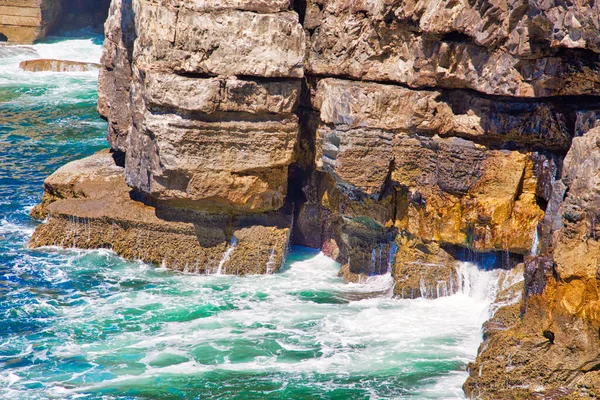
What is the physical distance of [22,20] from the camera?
4422 centimetres

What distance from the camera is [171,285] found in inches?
793

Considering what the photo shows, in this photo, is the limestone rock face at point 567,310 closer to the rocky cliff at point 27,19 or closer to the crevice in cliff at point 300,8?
the crevice in cliff at point 300,8

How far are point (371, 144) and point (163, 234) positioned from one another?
574cm

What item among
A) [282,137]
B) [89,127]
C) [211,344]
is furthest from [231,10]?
[89,127]

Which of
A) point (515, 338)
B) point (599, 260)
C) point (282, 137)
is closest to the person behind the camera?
point (599, 260)

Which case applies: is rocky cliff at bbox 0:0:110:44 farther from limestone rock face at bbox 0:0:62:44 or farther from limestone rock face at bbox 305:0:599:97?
limestone rock face at bbox 305:0:599:97

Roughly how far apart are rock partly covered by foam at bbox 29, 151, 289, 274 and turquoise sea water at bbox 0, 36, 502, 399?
1.23ft

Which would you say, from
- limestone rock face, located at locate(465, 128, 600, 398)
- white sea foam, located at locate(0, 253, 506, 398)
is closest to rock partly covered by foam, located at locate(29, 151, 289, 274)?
white sea foam, located at locate(0, 253, 506, 398)

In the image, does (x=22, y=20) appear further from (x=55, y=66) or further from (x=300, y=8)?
(x=300, y=8)

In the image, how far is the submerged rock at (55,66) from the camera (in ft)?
132

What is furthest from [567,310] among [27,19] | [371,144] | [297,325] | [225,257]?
[27,19]

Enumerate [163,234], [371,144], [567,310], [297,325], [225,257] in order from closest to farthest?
[567,310] < [297,325] < [371,144] < [225,257] < [163,234]

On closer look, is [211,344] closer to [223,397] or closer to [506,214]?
[223,397]

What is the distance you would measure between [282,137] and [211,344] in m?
5.11
